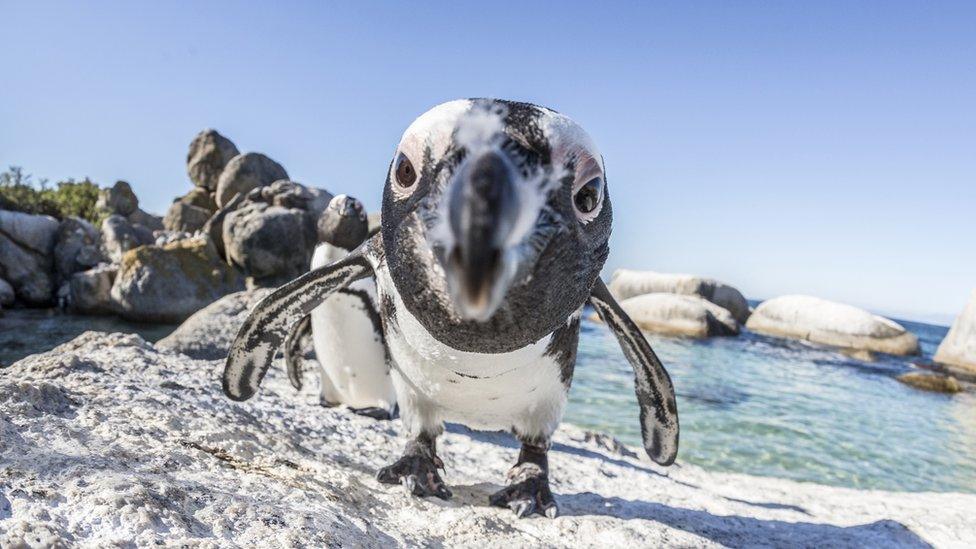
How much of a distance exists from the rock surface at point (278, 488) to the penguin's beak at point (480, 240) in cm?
67

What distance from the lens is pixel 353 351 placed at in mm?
2887

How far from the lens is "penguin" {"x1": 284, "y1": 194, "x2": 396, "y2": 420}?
9.18 ft

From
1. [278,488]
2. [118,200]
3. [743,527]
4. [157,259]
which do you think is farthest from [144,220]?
[743,527]

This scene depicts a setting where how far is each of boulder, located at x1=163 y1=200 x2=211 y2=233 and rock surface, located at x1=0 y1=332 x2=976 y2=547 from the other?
17.0 metres

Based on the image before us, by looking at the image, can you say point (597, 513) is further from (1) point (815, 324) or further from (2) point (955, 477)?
(1) point (815, 324)

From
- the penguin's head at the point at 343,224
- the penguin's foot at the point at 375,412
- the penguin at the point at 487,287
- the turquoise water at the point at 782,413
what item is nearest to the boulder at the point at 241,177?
the turquoise water at the point at 782,413

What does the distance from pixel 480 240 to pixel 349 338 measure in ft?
7.80

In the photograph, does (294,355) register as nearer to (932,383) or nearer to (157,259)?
(157,259)

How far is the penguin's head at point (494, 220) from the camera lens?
66 cm

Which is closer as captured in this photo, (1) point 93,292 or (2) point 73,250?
(1) point 93,292

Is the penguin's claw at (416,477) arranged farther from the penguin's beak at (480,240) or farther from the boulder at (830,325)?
the boulder at (830,325)

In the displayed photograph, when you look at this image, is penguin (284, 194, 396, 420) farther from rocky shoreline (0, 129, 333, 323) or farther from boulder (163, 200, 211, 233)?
boulder (163, 200, 211, 233)

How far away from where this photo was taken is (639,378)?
1.86 metres

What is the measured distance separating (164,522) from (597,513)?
1.25 m
